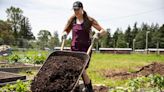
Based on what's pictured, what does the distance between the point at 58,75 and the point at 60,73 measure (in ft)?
0.13

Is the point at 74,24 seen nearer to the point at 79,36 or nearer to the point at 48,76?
the point at 79,36

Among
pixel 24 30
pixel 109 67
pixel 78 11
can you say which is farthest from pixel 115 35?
pixel 78 11

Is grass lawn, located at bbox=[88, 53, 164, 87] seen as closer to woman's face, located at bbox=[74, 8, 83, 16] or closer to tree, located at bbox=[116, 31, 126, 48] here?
woman's face, located at bbox=[74, 8, 83, 16]

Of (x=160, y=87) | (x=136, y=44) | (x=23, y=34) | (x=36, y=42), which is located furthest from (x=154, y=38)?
(x=160, y=87)

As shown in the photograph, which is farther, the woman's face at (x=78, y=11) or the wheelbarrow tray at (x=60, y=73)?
the woman's face at (x=78, y=11)

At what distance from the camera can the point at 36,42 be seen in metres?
29.3

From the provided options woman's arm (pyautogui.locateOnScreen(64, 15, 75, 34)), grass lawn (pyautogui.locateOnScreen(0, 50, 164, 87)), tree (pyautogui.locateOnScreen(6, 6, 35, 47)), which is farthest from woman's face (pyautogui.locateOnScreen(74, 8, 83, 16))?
tree (pyautogui.locateOnScreen(6, 6, 35, 47))

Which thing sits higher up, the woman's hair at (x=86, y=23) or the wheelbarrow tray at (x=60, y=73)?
the woman's hair at (x=86, y=23)

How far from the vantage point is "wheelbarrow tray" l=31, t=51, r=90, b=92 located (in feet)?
12.1

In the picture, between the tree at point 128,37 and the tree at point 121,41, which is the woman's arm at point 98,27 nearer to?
the tree at point 121,41

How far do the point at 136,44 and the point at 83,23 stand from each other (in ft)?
252

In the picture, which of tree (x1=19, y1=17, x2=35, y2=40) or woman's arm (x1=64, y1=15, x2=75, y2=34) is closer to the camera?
woman's arm (x1=64, y1=15, x2=75, y2=34)

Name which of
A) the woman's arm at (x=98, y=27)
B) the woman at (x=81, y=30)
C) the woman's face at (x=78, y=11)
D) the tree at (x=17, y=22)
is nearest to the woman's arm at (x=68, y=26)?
the woman at (x=81, y=30)

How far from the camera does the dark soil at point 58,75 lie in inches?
145
